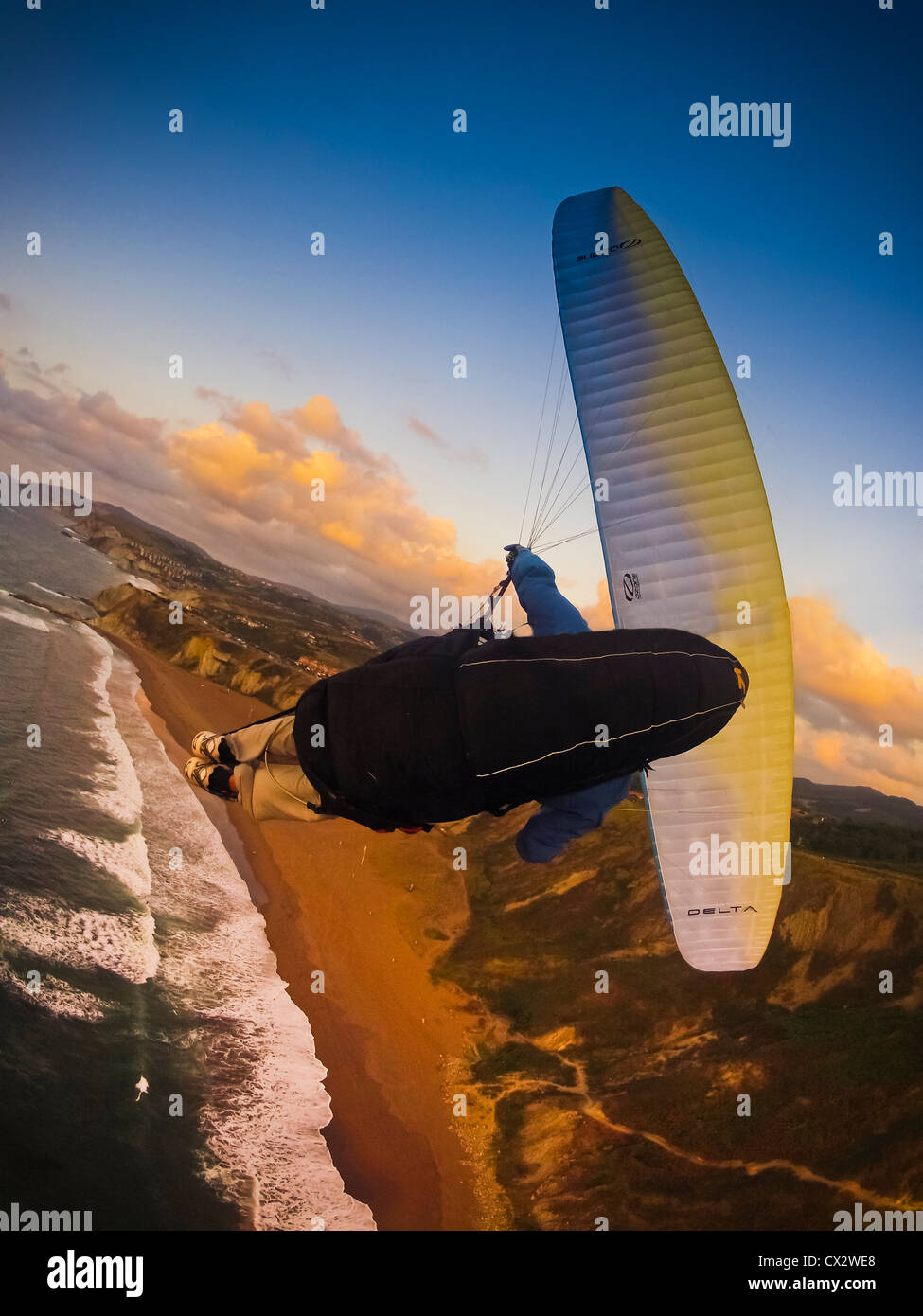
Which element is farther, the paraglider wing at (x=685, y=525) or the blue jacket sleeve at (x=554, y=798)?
the paraglider wing at (x=685, y=525)

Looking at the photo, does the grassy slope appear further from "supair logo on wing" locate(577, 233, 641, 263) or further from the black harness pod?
"supair logo on wing" locate(577, 233, 641, 263)

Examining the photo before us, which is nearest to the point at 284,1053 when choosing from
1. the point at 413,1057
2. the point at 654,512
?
the point at 413,1057

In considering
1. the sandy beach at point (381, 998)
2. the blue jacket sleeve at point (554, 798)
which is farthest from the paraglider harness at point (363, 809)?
the sandy beach at point (381, 998)

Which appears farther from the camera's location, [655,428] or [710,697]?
[655,428]

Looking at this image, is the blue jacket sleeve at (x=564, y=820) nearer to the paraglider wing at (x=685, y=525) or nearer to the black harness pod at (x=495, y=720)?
the black harness pod at (x=495, y=720)

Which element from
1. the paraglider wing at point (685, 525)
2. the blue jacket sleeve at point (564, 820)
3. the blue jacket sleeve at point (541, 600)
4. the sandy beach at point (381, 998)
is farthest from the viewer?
the sandy beach at point (381, 998)

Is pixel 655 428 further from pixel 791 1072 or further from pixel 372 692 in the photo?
pixel 791 1072
